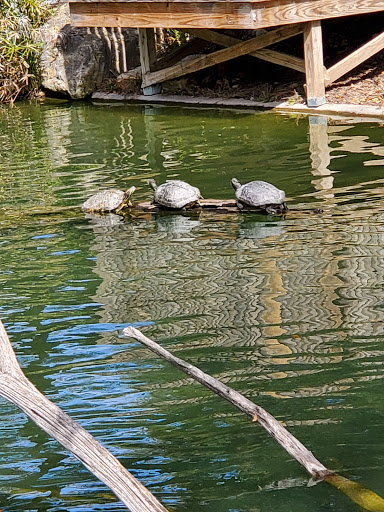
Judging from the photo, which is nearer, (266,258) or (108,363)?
(108,363)

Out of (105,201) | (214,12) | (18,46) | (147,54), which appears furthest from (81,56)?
(105,201)

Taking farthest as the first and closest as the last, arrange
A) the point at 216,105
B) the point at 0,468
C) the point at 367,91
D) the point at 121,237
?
the point at 216,105
the point at 367,91
the point at 121,237
the point at 0,468

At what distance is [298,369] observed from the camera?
14.1 feet

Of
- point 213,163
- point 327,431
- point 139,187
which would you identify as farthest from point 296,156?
point 327,431

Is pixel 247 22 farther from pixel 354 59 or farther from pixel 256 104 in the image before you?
pixel 354 59

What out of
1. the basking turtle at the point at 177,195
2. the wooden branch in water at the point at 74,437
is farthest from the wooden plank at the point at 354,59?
the wooden branch in water at the point at 74,437

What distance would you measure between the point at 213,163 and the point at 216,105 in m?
2.93

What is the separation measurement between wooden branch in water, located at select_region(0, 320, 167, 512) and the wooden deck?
7.50 metres

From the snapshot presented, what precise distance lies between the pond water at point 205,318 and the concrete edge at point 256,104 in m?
0.36

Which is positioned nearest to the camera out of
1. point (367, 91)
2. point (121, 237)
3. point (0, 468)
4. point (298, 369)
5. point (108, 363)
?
point (0, 468)

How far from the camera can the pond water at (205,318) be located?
138 inches

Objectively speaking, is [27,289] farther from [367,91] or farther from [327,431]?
[367,91]

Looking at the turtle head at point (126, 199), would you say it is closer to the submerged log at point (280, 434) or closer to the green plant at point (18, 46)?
the submerged log at point (280, 434)

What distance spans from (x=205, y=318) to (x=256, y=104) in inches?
257
